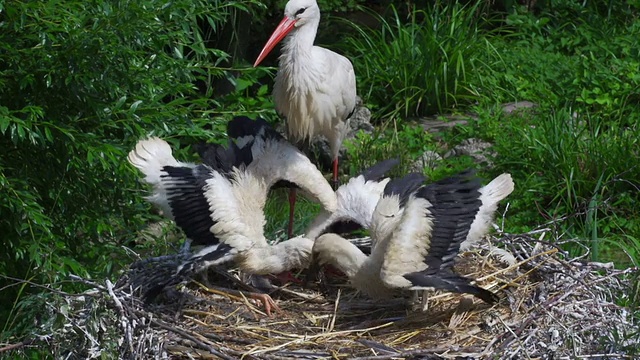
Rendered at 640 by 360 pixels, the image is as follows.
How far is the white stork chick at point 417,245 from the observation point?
5.12 meters

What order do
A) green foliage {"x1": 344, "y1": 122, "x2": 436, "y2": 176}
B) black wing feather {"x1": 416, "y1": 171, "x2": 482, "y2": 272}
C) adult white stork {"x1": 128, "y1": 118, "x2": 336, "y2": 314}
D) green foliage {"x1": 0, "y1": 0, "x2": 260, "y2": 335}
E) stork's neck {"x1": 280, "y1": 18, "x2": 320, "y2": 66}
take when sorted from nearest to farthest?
black wing feather {"x1": 416, "y1": 171, "x2": 482, "y2": 272} → green foliage {"x1": 0, "y1": 0, "x2": 260, "y2": 335} → adult white stork {"x1": 128, "y1": 118, "x2": 336, "y2": 314} → stork's neck {"x1": 280, "y1": 18, "x2": 320, "y2": 66} → green foliage {"x1": 344, "y1": 122, "x2": 436, "y2": 176}

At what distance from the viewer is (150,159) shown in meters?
5.77

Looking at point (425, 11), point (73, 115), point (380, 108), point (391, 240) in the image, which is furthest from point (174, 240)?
point (425, 11)

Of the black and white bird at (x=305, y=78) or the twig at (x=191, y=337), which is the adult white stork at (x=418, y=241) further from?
the black and white bird at (x=305, y=78)

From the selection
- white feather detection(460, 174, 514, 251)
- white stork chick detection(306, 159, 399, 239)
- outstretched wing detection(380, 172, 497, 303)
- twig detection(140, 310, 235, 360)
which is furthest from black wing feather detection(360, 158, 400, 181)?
twig detection(140, 310, 235, 360)

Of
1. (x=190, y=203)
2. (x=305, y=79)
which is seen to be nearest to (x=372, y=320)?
(x=190, y=203)

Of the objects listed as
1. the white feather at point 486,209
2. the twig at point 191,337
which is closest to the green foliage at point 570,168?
the white feather at point 486,209

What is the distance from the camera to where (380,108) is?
9.61 meters

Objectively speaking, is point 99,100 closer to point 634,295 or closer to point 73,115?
point 73,115

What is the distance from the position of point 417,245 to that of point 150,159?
4.96ft

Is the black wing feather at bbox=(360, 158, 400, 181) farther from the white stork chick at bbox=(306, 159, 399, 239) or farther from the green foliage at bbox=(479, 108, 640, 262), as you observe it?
the green foliage at bbox=(479, 108, 640, 262)

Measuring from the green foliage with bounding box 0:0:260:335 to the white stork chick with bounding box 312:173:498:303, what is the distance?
47.6 inches

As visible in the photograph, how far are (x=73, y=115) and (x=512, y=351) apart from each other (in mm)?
2590

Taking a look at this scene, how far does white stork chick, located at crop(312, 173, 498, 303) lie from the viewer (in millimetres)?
5125
